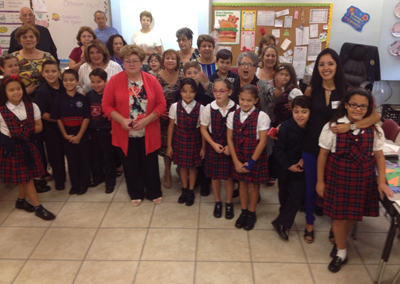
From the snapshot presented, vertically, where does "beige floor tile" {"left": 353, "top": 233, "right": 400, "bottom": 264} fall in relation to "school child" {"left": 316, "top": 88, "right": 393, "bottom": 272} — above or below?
below

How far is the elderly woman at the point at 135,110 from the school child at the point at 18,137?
2.20 ft

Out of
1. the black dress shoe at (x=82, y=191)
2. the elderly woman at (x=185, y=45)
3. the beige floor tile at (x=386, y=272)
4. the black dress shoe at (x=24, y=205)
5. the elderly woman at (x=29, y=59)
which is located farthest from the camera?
the elderly woman at (x=185, y=45)

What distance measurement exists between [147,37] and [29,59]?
1.85 metres

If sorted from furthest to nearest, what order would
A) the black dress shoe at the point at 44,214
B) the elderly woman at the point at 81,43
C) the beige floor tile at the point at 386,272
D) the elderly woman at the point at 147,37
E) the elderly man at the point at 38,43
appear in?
the elderly woman at the point at 147,37 → the elderly man at the point at 38,43 → the elderly woman at the point at 81,43 → the black dress shoe at the point at 44,214 → the beige floor tile at the point at 386,272

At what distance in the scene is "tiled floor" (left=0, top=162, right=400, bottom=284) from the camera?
234cm

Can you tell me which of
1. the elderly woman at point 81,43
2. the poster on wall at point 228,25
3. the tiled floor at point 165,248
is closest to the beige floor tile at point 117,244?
the tiled floor at point 165,248

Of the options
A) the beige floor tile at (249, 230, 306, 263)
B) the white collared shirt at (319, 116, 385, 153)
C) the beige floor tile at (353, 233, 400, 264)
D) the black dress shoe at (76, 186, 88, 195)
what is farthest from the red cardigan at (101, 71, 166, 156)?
the beige floor tile at (353, 233, 400, 264)

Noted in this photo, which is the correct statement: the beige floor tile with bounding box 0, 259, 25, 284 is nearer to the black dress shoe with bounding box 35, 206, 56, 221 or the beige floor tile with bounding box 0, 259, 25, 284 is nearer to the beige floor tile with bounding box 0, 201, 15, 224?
the black dress shoe with bounding box 35, 206, 56, 221

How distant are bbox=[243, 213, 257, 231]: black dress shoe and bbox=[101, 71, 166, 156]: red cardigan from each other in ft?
3.41

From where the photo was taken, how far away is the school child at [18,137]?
9.05 feet

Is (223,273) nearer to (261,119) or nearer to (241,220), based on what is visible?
(241,220)

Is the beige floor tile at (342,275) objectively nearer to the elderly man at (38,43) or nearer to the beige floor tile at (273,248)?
the beige floor tile at (273,248)

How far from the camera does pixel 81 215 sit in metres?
3.08

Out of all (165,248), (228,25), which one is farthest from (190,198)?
(228,25)
